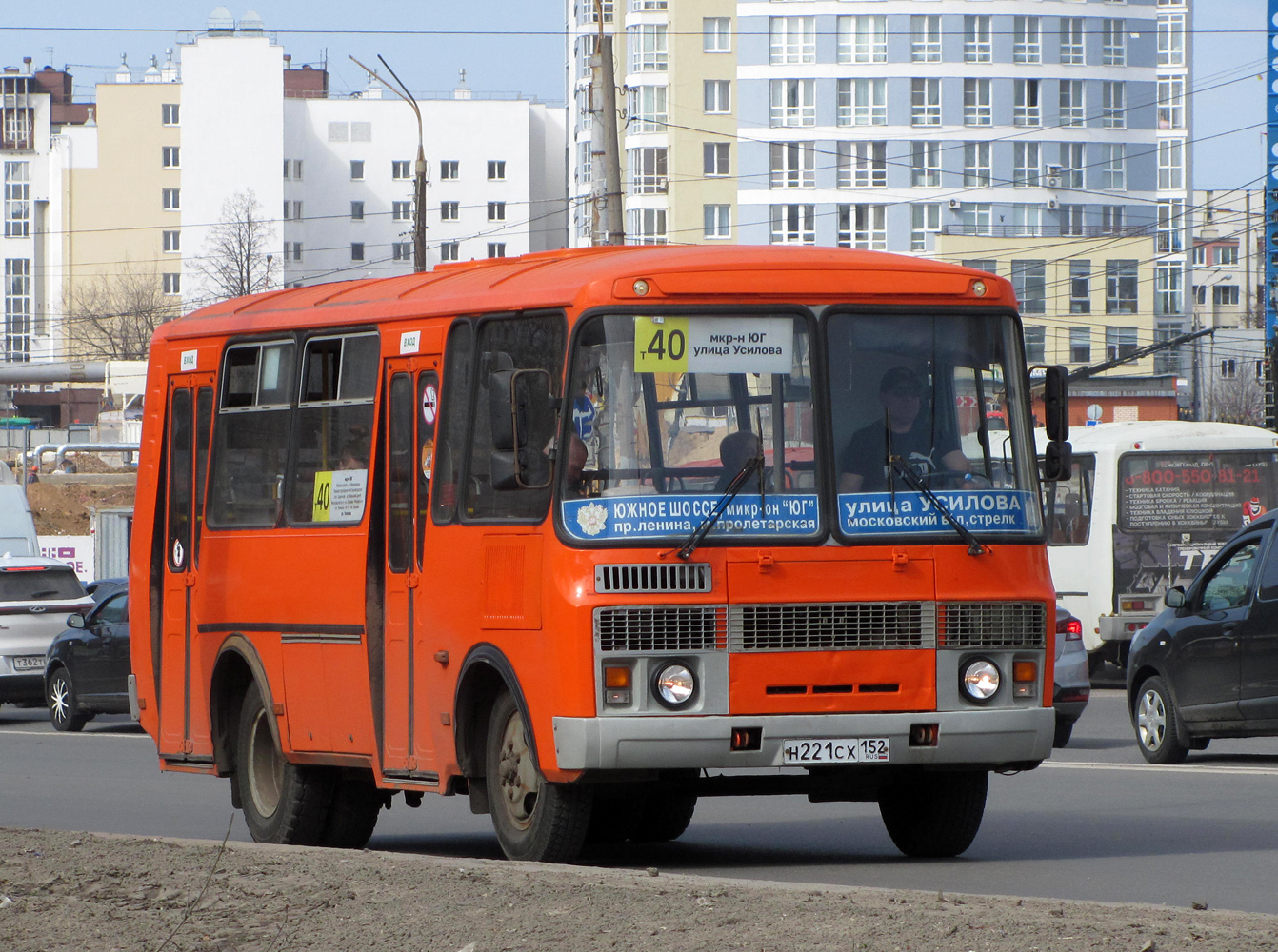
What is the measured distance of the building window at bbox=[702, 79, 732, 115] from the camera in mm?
96188

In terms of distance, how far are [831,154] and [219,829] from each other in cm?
8290

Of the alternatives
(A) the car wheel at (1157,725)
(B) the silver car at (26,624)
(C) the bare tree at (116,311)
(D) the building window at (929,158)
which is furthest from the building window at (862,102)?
(A) the car wheel at (1157,725)

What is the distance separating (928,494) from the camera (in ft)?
29.6

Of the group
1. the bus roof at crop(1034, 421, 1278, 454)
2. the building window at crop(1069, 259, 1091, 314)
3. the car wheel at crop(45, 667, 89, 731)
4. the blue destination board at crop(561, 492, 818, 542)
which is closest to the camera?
the blue destination board at crop(561, 492, 818, 542)

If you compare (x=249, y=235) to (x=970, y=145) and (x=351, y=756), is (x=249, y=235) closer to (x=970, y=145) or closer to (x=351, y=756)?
(x=970, y=145)

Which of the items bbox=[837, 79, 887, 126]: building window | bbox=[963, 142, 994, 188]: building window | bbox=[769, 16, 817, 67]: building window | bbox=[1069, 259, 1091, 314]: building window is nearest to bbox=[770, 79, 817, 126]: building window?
bbox=[769, 16, 817, 67]: building window

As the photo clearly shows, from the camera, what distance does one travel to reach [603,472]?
8.74 metres

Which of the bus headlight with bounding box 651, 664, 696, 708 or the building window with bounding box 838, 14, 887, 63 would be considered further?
the building window with bounding box 838, 14, 887, 63

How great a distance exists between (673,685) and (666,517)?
67 centimetres

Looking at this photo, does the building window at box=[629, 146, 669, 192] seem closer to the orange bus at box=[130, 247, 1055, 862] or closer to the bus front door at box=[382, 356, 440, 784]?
the orange bus at box=[130, 247, 1055, 862]

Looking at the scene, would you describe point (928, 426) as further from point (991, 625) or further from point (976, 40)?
point (976, 40)

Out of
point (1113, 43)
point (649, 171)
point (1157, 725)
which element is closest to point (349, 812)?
point (1157, 725)

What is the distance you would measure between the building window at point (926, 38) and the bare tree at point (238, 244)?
39.9 meters

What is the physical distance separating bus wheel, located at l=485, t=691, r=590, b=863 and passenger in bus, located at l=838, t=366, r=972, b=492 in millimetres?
1692
